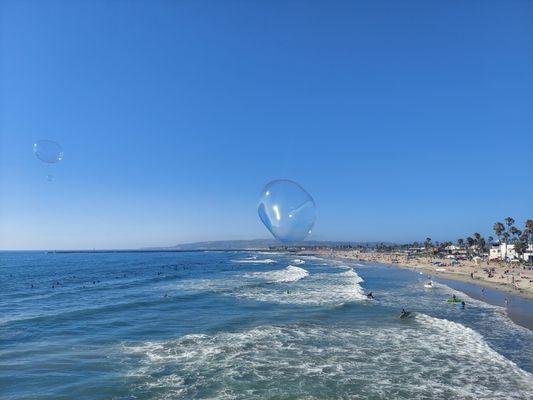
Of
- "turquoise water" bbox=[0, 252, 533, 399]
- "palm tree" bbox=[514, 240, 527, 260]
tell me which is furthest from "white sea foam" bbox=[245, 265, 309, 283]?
"palm tree" bbox=[514, 240, 527, 260]

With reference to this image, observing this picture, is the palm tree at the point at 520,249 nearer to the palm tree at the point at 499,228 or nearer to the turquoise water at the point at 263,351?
the palm tree at the point at 499,228

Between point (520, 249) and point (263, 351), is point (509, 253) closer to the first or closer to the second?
point (520, 249)

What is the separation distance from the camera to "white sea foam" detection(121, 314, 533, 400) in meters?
16.1

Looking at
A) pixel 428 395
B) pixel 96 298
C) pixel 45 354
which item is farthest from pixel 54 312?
pixel 428 395

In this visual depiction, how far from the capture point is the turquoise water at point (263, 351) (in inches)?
647

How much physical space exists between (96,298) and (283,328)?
25572 millimetres

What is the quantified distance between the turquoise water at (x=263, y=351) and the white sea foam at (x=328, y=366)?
2.1 inches

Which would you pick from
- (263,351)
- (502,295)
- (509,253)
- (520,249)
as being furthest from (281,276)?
(509,253)

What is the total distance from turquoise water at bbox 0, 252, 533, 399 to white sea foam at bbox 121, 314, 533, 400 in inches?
2.1

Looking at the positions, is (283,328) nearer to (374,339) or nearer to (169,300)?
(374,339)

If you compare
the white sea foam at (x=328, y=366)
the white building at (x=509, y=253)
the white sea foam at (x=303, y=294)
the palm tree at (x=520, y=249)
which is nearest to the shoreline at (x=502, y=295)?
the white sea foam at (x=328, y=366)

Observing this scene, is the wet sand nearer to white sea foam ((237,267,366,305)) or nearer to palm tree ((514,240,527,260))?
white sea foam ((237,267,366,305))

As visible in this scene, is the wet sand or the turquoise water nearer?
the turquoise water

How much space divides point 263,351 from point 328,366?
13.4ft
